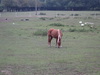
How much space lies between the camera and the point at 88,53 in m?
15.2

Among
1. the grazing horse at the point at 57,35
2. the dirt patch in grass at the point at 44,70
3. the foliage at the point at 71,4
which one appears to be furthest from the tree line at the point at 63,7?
the dirt patch in grass at the point at 44,70

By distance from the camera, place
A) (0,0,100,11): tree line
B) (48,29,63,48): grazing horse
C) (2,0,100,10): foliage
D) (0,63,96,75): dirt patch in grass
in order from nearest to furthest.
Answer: (0,63,96,75): dirt patch in grass
(48,29,63,48): grazing horse
(0,0,100,11): tree line
(2,0,100,10): foliage

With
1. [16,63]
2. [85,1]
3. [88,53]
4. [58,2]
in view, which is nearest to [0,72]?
[16,63]

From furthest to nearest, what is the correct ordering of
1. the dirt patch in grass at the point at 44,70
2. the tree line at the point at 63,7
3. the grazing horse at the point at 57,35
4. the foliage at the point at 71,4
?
the foliage at the point at 71,4
the tree line at the point at 63,7
the grazing horse at the point at 57,35
the dirt patch in grass at the point at 44,70

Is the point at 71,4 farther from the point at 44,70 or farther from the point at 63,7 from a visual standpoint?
the point at 44,70

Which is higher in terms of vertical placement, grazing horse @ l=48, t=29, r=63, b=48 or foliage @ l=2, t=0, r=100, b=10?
grazing horse @ l=48, t=29, r=63, b=48

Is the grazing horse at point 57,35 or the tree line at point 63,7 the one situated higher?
the grazing horse at point 57,35

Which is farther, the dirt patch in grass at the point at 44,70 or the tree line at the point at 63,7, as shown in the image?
the tree line at the point at 63,7

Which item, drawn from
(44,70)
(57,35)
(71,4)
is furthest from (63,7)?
(44,70)

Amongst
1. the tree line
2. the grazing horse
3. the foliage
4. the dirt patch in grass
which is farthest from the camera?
the foliage

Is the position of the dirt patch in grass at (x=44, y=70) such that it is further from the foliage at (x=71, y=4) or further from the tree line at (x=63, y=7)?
the foliage at (x=71, y=4)

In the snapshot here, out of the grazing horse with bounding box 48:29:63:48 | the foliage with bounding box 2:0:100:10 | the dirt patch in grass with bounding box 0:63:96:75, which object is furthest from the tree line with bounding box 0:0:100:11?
the dirt patch in grass with bounding box 0:63:96:75

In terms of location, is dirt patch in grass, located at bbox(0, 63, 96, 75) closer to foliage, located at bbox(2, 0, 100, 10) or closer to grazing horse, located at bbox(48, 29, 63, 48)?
grazing horse, located at bbox(48, 29, 63, 48)

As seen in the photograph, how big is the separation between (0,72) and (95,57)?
533 centimetres
